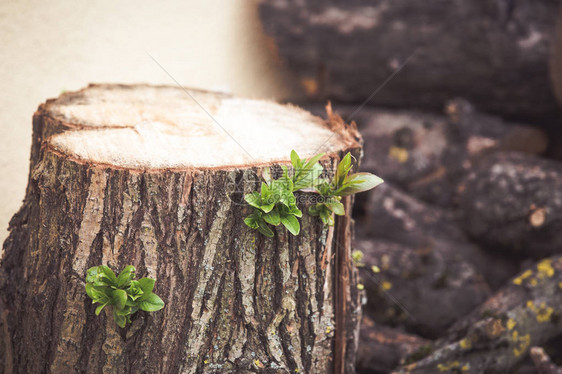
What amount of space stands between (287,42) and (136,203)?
2201 mm

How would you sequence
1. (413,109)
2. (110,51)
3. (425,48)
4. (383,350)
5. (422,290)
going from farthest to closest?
(413,109)
(425,48)
(110,51)
(422,290)
(383,350)

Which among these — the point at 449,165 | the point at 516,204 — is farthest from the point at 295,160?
the point at 449,165

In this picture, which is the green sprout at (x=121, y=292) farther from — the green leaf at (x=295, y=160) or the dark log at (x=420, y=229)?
the dark log at (x=420, y=229)

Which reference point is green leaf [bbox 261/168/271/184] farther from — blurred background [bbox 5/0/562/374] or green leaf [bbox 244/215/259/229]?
blurred background [bbox 5/0/562/374]

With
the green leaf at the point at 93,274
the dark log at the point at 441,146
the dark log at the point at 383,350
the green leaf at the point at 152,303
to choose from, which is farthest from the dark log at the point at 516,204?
the green leaf at the point at 93,274

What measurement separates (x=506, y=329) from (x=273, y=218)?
1241 millimetres

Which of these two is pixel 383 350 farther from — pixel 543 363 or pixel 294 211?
pixel 294 211

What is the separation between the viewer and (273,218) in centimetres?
128

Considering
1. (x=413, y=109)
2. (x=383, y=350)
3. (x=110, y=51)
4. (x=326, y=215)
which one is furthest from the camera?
(x=413, y=109)

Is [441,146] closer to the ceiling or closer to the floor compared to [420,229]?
closer to the ceiling

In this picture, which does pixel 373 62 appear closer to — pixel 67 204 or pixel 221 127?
pixel 221 127

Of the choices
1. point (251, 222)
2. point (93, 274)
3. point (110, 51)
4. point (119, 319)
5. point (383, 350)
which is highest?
point (110, 51)

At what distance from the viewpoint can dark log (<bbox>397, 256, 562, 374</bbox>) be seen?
190cm

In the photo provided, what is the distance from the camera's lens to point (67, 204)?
1.32 m
